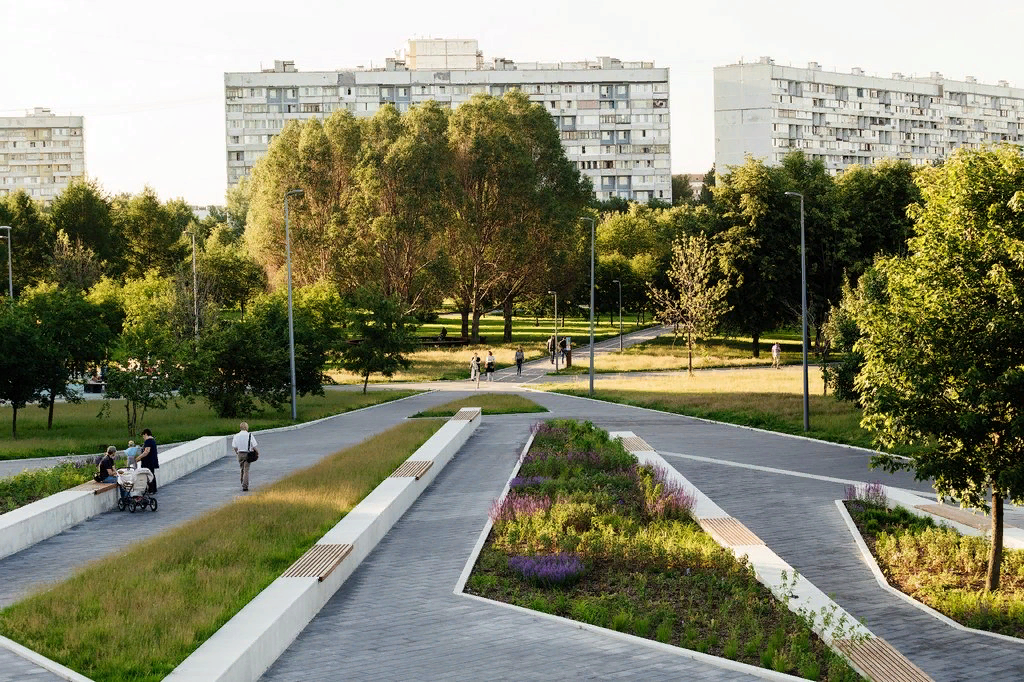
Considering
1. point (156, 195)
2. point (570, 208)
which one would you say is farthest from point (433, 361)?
point (156, 195)

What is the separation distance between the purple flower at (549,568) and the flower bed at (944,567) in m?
4.03

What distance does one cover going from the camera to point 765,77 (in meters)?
130

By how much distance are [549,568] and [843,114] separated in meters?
136

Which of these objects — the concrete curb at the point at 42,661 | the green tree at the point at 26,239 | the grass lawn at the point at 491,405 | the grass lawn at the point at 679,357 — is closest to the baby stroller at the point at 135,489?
the concrete curb at the point at 42,661

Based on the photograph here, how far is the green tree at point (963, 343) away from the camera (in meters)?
12.7

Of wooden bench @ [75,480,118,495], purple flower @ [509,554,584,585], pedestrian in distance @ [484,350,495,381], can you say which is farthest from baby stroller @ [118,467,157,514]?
pedestrian in distance @ [484,350,495,381]

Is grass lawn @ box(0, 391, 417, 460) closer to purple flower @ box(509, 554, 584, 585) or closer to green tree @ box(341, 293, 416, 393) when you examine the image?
green tree @ box(341, 293, 416, 393)

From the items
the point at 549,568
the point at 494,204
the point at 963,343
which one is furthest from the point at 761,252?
the point at 549,568

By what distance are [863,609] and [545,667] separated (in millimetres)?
4611

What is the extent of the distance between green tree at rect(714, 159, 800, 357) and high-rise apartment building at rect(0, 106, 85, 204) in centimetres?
12331

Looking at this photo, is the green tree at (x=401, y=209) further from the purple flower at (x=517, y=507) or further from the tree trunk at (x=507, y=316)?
the purple flower at (x=517, y=507)

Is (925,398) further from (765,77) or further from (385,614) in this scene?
(765,77)

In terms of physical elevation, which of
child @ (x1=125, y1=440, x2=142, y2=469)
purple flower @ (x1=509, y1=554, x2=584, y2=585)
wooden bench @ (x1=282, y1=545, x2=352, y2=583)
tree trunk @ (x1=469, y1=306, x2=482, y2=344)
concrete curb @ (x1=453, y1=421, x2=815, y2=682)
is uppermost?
tree trunk @ (x1=469, y1=306, x2=482, y2=344)

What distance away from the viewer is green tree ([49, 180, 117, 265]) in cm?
7919
